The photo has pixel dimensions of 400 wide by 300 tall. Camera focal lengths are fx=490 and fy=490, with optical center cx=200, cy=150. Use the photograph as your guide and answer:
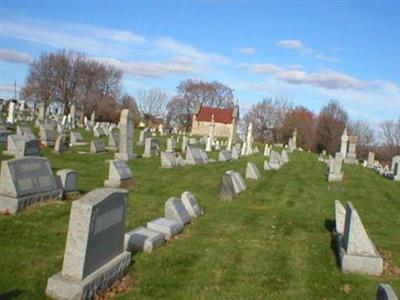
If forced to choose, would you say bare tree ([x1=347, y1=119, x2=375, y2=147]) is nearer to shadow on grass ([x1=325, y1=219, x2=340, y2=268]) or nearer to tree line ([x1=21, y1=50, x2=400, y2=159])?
tree line ([x1=21, y1=50, x2=400, y2=159])

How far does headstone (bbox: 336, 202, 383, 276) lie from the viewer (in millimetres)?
9461

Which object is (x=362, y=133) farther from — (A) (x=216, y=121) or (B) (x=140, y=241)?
(B) (x=140, y=241)

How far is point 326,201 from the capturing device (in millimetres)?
18484

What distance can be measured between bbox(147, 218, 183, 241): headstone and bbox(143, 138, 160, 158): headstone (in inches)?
691

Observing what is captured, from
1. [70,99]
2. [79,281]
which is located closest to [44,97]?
[70,99]

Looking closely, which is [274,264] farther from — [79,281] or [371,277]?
[79,281]

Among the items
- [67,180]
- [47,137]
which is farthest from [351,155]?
[67,180]

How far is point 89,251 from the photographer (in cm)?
694

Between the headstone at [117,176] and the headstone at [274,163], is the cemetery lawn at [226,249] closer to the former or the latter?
the headstone at [117,176]

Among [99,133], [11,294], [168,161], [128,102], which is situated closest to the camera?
[11,294]

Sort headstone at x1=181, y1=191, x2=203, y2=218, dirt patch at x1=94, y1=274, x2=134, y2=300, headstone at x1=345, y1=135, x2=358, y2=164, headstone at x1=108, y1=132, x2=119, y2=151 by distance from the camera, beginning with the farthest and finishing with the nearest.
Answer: headstone at x1=345, y1=135, x2=358, y2=164, headstone at x1=108, y1=132, x2=119, y2=151, headstone at x1=181, y1=191, x2=203, y2=218, dirt patch at x1=94, y1=274, x2=134, y2=300

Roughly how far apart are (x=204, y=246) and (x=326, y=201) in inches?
369

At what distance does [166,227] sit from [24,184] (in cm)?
370

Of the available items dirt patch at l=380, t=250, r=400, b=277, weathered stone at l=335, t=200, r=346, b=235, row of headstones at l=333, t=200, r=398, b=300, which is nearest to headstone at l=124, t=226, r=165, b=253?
row of headstones at l=333, t=200, r=398, b=300
